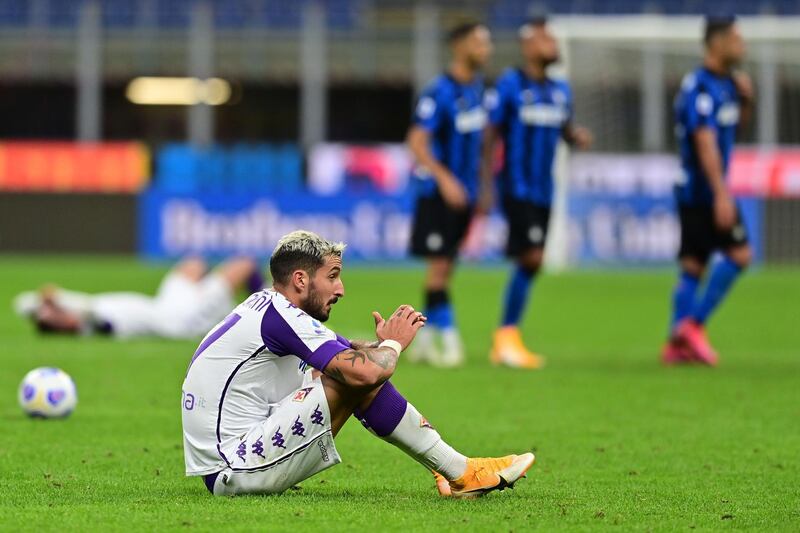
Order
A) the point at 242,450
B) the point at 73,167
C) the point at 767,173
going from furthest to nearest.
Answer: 1. the point at 73,167
2. the point at 767,173
3. the point at 242,450

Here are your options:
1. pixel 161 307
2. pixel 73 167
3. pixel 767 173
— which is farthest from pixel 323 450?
pixel 73 167

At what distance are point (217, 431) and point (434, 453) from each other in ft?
2.45

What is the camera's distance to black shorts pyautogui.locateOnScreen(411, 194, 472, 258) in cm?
1064

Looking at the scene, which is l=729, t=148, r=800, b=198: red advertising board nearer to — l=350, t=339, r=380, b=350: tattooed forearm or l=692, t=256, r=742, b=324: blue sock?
l=692, t=256, r=742, b=324: blue sock

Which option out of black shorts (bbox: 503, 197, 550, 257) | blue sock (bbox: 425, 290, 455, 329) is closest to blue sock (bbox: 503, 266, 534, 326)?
black shorts (bbox: 503, 197, 550, 257)

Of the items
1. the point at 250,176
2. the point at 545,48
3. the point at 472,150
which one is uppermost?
the point at 545,48

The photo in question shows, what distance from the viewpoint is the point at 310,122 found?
85.6ft

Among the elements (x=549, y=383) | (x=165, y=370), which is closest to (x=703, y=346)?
(x=549, y=383)

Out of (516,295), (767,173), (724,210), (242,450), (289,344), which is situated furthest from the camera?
(767,173)

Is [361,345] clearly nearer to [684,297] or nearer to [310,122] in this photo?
[684,297]

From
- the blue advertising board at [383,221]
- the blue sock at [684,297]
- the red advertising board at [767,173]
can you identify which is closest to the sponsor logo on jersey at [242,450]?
the blue sock at [684,297]

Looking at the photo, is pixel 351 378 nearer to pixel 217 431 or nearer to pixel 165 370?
pixel 217 431

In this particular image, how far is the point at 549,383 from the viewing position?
942 cm

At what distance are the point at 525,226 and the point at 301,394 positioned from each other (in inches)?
224
